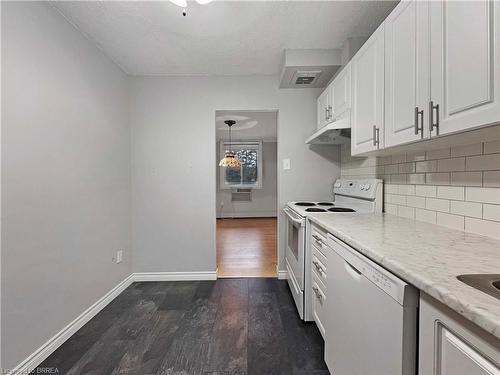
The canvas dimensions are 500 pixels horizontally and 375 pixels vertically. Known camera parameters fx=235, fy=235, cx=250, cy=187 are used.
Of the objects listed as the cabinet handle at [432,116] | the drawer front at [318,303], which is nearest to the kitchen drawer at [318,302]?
the drawer front at [318,303]

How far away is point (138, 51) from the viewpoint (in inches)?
88.7

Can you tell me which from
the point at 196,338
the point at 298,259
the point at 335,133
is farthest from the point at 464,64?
the point at 196,338

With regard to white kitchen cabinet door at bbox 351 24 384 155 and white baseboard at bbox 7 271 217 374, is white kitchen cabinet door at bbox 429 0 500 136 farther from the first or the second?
white baseboard at bbox 7 271 217 374

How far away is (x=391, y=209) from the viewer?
72.0 inches

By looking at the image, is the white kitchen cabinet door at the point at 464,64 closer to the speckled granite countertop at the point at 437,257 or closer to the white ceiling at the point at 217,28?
the speckled granite countertop at the point at 437,257

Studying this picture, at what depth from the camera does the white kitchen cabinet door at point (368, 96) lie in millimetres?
1431

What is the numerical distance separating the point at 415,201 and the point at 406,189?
123mm

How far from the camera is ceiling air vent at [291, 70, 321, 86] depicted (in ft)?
7.76

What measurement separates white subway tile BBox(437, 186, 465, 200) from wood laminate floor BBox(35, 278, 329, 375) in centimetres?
125

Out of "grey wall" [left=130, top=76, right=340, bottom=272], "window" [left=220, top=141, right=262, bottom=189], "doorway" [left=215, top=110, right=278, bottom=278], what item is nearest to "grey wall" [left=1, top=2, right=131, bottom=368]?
"grey wall" [left=130, top=76, right=340, bottom=272]

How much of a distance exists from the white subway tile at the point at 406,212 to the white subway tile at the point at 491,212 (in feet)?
1.60

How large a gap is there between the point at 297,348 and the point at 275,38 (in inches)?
96.7

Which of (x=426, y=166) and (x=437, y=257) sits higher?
(x=426, y=166)

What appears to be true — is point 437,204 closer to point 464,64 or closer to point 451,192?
point 451,192
